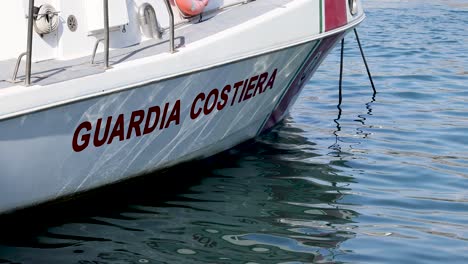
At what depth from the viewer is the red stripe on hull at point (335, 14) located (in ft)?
24.4

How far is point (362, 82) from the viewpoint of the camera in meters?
11.3

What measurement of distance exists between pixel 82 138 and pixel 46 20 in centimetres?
74

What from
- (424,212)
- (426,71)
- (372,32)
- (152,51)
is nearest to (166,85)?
(152,51)

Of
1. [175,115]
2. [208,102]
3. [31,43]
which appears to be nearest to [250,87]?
[208,102]

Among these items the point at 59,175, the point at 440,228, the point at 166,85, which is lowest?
the point at 440,228

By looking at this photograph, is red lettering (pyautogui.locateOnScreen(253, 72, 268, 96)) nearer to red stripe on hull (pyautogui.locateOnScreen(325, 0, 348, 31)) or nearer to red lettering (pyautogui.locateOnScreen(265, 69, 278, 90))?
red lettering (pyautogui.locateOnScreen(265, 69, 278, 90))

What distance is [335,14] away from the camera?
7586mm

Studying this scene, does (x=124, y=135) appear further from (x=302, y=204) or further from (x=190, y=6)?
(x=302, y=204)

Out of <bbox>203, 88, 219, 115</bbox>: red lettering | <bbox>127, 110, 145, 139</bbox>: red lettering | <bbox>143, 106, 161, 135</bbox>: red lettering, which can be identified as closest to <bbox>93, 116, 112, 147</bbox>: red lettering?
<bbox>127, 110, 145, 139</bbox>: red lettering

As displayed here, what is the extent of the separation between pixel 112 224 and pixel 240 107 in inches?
57.5

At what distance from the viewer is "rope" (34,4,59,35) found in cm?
600

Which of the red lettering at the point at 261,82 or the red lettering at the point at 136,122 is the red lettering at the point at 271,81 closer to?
the red lettering at the point at 261,82

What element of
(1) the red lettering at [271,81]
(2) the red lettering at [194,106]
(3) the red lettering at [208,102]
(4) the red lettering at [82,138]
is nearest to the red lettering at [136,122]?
(4) the red lettering at [82,138]

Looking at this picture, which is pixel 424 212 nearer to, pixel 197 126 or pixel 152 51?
pixel 197 126
